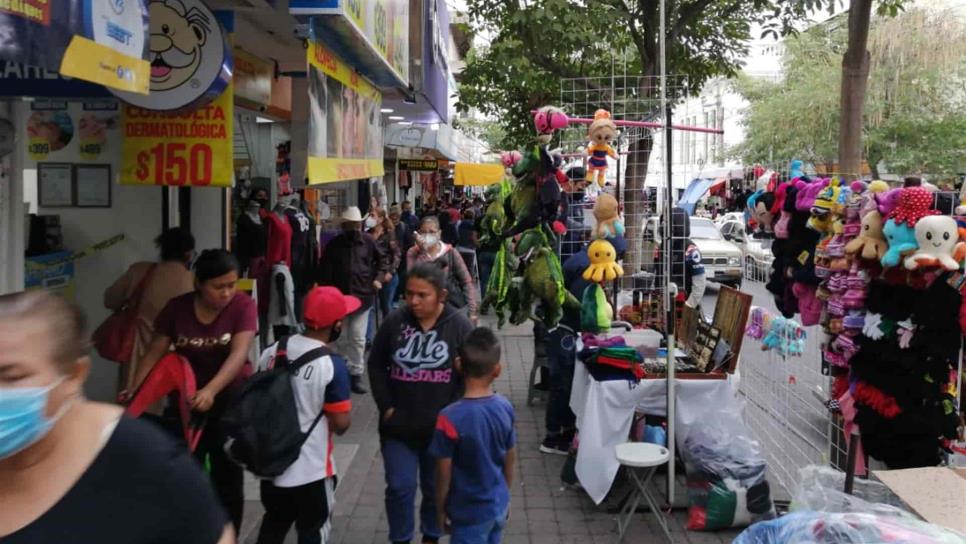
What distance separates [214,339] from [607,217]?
2.90 metres

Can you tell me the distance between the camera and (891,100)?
1171 inches

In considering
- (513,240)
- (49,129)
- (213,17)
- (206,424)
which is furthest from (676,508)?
(49,129)

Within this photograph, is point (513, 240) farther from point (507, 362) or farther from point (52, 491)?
point (52, 491)

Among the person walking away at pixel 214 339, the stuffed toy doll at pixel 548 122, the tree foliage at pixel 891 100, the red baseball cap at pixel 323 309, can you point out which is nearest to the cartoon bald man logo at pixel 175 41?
the person walking away at pixel 214 339

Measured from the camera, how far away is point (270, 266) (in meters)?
9.11

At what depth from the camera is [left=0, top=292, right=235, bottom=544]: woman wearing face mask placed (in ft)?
6.11

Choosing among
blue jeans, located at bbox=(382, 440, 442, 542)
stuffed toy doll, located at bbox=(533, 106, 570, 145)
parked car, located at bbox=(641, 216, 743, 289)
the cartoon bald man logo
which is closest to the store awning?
parked car, located at bbox=(641, 216, 743, 289)

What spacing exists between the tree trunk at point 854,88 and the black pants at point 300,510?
19.2 feet

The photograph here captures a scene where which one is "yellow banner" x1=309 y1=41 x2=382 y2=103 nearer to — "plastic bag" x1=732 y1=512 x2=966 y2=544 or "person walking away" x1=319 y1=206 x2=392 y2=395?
"person walking away" x1=319 y1=206 x2=392 y2=395

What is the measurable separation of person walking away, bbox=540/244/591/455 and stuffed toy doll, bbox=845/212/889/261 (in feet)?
7.74

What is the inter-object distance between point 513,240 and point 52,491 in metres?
5.89

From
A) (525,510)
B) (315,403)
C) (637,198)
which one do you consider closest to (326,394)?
(315,403)

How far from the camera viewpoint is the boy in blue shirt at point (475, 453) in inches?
158

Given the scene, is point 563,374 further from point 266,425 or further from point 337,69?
point 266,425
